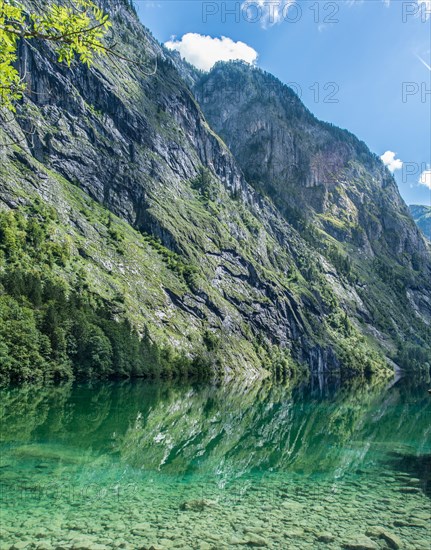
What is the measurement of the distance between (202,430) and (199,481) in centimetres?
1613

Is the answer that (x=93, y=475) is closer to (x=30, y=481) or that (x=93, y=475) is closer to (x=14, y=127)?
(x=30, y=481)

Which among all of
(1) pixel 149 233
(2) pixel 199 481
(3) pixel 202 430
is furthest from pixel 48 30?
(1) pixel 149 233

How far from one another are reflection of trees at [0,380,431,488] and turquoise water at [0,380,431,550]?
0.59 feet

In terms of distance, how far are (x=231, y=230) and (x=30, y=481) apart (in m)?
171

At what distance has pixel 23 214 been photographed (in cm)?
9769

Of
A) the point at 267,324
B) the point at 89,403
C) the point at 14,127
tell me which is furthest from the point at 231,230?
the point at 89,403

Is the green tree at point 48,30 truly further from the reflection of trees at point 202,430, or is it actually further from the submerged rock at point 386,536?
the reflection of trees at point 202,430

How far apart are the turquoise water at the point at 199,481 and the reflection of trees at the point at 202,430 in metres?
0.18

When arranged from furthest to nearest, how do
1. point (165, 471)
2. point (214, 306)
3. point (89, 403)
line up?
point (214, 306)
point (89, 403)
point (165, 471)

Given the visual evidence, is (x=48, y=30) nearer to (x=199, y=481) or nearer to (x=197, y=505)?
(x=197, y=505)

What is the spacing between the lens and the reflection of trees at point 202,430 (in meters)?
27.5

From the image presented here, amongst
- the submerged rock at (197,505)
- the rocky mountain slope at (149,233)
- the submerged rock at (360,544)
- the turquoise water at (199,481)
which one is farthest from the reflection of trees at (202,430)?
the rocky mountain slope at (149,233)

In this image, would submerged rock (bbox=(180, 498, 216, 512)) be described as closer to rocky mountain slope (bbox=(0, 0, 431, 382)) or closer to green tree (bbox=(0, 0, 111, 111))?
green tree (bbox=(0, 0, 111, 111))

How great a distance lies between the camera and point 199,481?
2241cm
